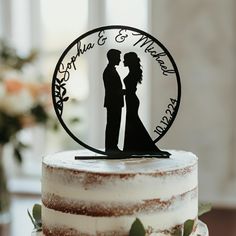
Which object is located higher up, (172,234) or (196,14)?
(196,14)

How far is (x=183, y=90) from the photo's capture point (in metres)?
2.65

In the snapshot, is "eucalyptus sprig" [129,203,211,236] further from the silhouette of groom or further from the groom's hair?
the groom's hair

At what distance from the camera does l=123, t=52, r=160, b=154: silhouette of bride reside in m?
1.07

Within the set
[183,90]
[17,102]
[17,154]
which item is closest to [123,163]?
[17,102]

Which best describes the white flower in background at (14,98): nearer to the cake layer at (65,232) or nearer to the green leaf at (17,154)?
the green leaf at (17,154)

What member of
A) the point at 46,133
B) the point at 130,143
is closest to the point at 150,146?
the point at 130,143

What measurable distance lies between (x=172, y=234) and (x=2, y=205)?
56.8 inches

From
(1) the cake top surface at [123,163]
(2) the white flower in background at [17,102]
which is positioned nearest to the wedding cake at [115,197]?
(1) the cake top surface at [123,163]

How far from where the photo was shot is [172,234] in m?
0.99

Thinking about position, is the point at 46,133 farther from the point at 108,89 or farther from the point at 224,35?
the point at 108,89

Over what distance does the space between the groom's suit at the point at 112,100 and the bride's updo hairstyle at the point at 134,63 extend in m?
0.03

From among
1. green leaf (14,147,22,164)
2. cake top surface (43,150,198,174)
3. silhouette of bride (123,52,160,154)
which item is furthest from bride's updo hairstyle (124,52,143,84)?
green leaf (14,147,22,164)

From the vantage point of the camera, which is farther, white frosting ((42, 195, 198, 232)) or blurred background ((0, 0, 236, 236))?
blurred background ((0, 0, 236, 236))

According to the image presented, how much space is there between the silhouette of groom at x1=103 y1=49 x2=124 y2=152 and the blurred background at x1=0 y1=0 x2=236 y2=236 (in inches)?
43.3
